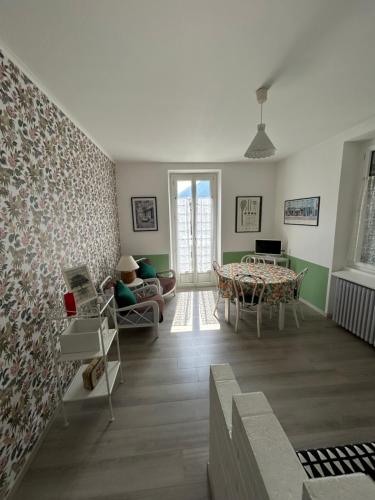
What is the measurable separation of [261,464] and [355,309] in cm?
275

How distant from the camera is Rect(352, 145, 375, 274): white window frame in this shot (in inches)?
103

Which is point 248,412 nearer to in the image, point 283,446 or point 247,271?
point 283,446

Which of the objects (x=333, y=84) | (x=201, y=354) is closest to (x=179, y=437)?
(x=201, y=354)

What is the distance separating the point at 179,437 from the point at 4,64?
271 cm

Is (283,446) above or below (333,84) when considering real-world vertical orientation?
below

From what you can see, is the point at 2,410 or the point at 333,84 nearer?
the point at 2,410

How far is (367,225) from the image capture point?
2680mm

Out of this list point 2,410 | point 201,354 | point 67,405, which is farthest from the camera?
point 201,354

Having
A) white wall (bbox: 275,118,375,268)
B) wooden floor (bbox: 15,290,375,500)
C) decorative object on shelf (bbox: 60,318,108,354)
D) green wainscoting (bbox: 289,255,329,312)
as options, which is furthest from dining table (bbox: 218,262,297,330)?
decorative object on shelf (bbox: 60,318,108,354)

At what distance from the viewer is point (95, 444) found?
4.78 feet

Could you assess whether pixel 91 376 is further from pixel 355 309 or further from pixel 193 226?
pixel 193 226

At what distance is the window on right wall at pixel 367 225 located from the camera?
2.59 metres

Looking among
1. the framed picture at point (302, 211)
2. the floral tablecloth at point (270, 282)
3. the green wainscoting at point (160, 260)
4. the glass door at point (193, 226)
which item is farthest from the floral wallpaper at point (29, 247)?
the framed picture at point (302, 211)

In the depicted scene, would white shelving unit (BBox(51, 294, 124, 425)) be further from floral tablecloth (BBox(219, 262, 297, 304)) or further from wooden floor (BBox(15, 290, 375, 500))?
floral tablecloth (BBox(219, 262, 297, 304))
